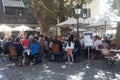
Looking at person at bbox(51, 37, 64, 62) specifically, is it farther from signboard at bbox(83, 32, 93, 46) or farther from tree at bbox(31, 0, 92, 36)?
tree at bbox(31, 0, 92, 36)

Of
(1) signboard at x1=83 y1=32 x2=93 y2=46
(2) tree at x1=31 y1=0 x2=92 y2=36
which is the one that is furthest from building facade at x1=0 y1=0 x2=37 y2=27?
(1) signboard at x1=83 y1=32 x2=93 y2=46

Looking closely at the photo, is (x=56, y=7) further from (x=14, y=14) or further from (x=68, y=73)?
(x=68, y=73)

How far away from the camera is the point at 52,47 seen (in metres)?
15.6

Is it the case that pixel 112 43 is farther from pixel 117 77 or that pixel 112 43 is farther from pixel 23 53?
pixel 117 77

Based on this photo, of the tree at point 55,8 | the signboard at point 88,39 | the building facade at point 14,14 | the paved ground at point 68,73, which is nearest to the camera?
the paved ground at point 68,73

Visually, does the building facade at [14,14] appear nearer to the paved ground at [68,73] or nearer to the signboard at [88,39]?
the paved ground at [68,73]

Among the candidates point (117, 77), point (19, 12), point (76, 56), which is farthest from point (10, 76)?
point (19, 12)

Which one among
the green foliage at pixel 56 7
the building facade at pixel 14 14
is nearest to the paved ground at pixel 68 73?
the green foliage at pixel 56 7

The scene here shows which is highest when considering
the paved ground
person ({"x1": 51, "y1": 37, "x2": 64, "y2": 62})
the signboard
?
the signboard

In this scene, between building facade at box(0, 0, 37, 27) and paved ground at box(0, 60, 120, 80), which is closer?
paved ground at box(0, 60, 120, 80)

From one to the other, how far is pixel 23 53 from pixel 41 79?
4306 millimetres

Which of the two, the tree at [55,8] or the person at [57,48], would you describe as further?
the tree at [55,8]

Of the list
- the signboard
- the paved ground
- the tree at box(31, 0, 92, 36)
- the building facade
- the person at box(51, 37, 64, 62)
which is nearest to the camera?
the paved ground

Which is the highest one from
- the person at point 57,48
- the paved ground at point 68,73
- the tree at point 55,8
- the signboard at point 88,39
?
the tree at point 55,8
